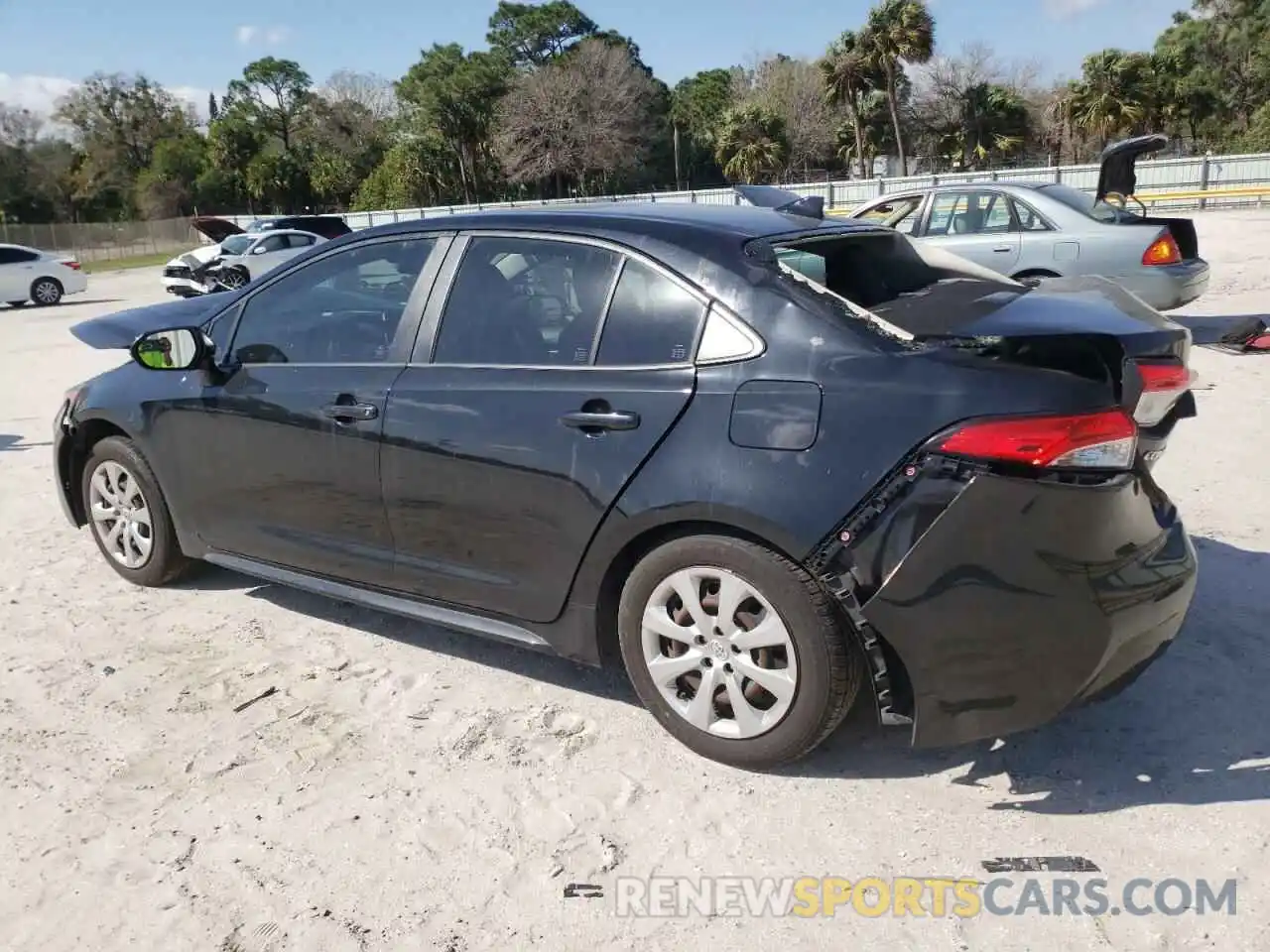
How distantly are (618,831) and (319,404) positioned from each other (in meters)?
1.87

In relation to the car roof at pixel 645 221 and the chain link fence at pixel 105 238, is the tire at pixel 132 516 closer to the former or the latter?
the car roof at pixel 645 221

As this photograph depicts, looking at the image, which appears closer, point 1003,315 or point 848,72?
point 1003,315

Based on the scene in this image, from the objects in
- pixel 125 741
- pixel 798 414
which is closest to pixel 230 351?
pixel 125 741

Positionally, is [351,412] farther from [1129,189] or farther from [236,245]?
[236,245]

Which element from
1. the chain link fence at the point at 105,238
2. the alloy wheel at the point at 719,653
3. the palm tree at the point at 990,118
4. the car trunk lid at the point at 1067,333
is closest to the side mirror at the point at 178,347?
the alloy wheel at the point at 719,653

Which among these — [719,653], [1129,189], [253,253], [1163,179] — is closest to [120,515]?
[719,653]

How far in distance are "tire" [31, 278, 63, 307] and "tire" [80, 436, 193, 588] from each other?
68.0 ft

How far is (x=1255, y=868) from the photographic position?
253 cm

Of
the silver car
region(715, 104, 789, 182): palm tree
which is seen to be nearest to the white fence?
the silver car

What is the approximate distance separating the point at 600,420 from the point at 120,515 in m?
2.74

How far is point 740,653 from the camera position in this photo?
2922 mm

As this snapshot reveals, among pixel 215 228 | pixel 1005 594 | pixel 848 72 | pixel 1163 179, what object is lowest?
pixel 1005 594

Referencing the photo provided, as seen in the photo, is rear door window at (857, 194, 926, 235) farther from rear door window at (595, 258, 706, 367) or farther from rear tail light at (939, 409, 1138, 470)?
rear tail light at (939, 409, 1138, 470)

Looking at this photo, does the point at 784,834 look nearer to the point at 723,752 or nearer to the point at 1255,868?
the point at 723,752
